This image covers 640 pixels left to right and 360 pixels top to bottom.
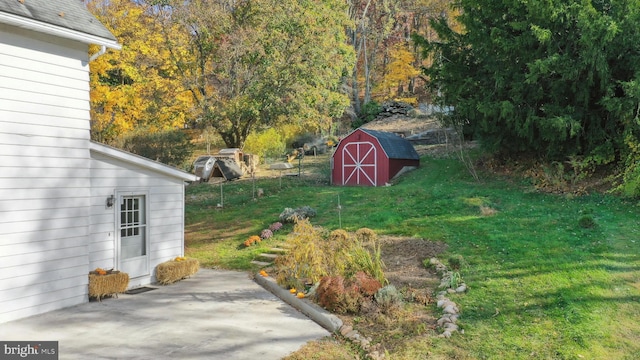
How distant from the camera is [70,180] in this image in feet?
27.4

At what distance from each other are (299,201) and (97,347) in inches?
455

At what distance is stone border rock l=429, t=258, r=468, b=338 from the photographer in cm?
659

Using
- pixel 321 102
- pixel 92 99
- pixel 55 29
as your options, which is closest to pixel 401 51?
pixel 321 102

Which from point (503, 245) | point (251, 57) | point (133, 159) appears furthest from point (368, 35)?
point (133, 159)

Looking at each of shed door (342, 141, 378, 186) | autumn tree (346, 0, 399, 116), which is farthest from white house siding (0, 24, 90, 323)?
autumn tree (346, 0, 399, 116)

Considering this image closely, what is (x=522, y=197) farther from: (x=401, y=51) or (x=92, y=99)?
(x=401, y=51)

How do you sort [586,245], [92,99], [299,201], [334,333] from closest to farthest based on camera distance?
[334,333]
[586,245]
[299,201]
[92,99]

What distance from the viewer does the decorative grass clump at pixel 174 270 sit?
32.9ft

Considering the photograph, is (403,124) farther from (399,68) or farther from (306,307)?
(306,307)

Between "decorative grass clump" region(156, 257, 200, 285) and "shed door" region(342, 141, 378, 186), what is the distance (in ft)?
41.0

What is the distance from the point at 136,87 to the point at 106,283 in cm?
1387

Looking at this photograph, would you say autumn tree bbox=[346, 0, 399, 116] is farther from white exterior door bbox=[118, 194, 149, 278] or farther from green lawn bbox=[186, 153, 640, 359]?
white exterior door bbox=[118, 194, 149, 278]

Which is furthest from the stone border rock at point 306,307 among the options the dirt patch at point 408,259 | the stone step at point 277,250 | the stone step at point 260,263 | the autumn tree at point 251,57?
the autumn tree at point 251,57

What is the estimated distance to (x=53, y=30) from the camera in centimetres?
788
